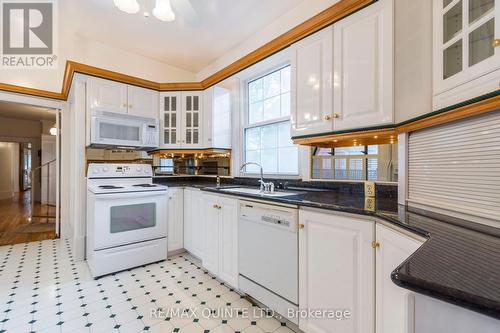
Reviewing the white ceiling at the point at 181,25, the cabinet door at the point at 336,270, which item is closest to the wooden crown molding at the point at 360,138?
the cabinet door at the point at 336,270

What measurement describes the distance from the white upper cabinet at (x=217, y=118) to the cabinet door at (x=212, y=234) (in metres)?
0.99

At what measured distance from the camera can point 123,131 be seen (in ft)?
9.67

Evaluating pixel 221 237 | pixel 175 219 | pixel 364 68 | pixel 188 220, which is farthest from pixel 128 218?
pixel 364 68

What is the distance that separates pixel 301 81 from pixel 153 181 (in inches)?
99.7

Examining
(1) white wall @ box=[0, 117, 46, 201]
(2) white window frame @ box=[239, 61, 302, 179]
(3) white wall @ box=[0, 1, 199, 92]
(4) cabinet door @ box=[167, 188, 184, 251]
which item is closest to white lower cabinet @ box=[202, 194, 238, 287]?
(4) cabinet door @ box=[167, 188, 184, 251]

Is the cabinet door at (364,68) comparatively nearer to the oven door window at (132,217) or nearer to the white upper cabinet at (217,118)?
the white upper cabinet at (217,118)

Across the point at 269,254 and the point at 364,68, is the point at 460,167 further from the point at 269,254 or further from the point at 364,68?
the point at 269,254

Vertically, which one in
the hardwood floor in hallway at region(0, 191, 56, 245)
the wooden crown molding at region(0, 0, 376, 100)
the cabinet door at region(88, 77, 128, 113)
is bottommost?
the hardwood floor in hallway at region(0, 191, 56, 245)

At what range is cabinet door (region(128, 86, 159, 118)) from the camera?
9.95 ft

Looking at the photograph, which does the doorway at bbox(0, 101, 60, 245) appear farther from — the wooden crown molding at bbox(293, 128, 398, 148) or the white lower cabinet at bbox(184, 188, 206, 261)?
the wooden crown molding at bbox(293, 128, 398, 148)

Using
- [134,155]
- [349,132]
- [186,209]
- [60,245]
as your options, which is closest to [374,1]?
[349,132]

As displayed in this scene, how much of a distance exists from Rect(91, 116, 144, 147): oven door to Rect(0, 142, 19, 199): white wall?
768cm

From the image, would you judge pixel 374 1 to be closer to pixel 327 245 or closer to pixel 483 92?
pixel 483 92

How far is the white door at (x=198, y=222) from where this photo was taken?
2.49 m
